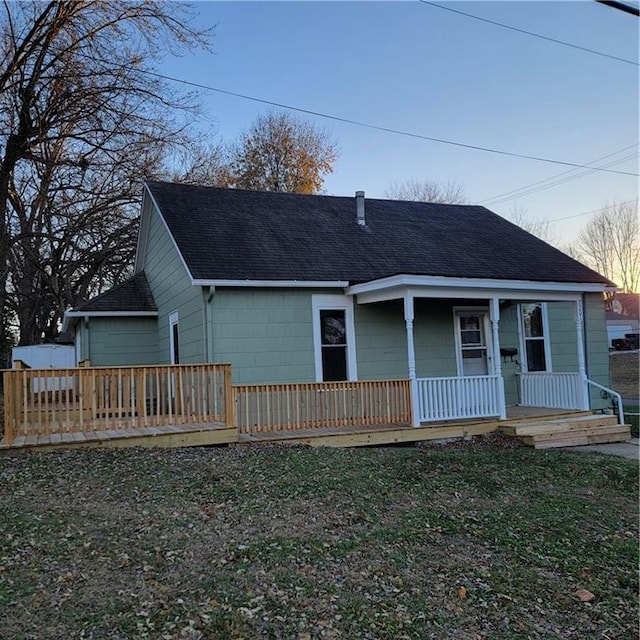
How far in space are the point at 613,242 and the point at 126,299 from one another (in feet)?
122

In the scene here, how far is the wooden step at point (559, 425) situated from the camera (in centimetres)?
935

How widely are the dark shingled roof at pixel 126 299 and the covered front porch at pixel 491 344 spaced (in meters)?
5.41

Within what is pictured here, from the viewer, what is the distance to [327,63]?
13.4 meters

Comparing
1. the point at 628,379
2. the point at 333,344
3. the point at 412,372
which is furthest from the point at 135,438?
the point at 628,379

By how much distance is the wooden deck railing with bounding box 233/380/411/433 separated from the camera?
8766 millimetres

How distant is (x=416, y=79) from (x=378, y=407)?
341 inches

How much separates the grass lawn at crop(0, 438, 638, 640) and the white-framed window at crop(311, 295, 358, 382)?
10.8 feet

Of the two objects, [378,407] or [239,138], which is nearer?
[378,407]

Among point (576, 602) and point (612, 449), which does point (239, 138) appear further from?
point (576, 602)

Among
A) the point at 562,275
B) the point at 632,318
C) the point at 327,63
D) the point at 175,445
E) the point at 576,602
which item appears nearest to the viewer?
the point at 576,602

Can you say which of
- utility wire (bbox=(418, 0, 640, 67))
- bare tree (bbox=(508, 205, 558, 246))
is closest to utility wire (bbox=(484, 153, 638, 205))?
bare tree (bbox=(508, 205, 558, 246))

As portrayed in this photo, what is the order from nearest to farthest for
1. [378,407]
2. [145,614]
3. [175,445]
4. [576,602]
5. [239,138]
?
1. [145,614]
2. [576,602]
3. [175,445]
4. [378,407]
5. [239,138]

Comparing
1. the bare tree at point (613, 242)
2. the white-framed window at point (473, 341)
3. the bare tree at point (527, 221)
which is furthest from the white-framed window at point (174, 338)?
the bare tree at point (613, 242)

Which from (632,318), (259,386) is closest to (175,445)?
(259,386)
